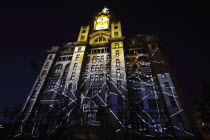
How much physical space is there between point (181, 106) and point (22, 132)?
30.6 m

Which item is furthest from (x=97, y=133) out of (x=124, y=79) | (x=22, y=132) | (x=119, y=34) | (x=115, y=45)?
(x=119, y=34)

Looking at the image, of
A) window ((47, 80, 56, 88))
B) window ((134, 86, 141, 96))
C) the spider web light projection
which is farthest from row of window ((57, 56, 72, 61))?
window ((134, 86, 141, 96))

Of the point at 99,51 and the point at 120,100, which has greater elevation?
the point at 99,51

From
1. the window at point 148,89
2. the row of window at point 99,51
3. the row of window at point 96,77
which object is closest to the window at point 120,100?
the window at point 148,89

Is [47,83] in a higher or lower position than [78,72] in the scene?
lower

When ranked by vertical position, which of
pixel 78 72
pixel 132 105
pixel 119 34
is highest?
pixel 119 34

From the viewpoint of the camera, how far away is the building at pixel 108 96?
20328mm

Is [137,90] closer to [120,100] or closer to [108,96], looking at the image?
[120,100]

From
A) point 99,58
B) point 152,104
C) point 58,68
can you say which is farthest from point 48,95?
point 152,104

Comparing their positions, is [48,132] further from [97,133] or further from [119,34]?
[119,34]

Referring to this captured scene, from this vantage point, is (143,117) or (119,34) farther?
(119,34)

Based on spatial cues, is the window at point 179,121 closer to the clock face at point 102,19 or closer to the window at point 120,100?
the window at point 120,100

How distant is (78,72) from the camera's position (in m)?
31.8

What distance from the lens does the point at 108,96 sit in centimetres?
2628
